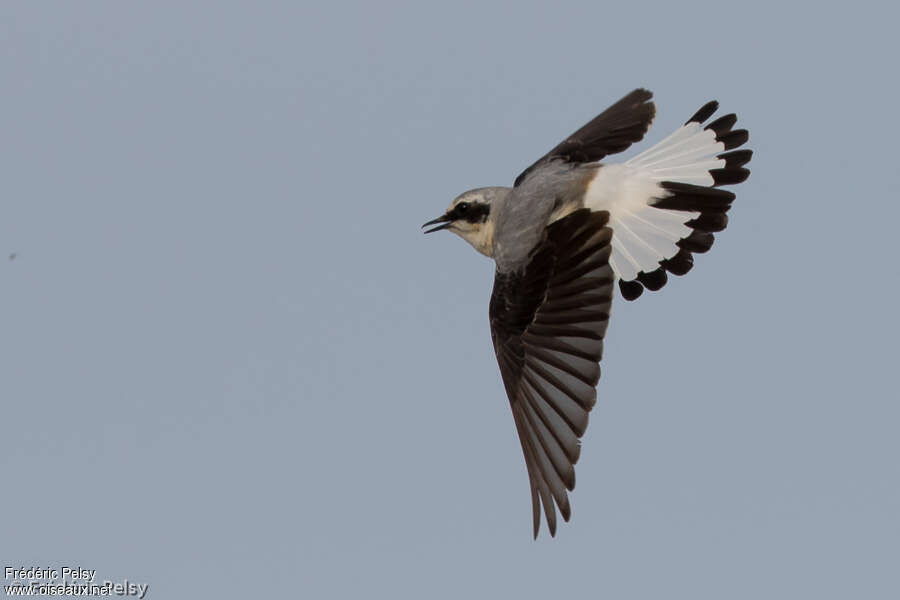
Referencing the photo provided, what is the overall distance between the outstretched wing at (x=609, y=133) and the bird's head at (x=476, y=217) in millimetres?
293

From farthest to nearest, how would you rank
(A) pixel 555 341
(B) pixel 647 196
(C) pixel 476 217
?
(C) pixel 476 217 < (B) pixel 647 196 < (A) pixel 555 341

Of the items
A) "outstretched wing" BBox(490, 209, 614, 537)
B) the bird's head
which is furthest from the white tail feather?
the bird's head

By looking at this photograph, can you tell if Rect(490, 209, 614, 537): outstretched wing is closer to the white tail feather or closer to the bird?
the bird

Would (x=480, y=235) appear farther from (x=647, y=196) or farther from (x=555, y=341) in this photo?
(x=555, y=341)

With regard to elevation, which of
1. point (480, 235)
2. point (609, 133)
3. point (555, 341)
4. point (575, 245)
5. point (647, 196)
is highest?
point (609, 133)

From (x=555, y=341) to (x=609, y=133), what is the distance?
197cm

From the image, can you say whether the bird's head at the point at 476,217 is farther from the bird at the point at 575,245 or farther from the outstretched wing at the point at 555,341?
the outstretched wing at the point at 555,341

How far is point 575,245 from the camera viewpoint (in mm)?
8250

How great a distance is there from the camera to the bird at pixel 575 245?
316 inches

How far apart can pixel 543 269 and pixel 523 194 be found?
729 mm

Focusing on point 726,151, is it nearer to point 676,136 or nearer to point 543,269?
point 676,136

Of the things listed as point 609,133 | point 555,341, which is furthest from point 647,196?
point 555,341

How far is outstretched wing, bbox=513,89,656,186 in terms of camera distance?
369 inches

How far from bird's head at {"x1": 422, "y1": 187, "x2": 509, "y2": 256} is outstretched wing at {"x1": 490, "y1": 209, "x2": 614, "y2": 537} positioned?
745mm
